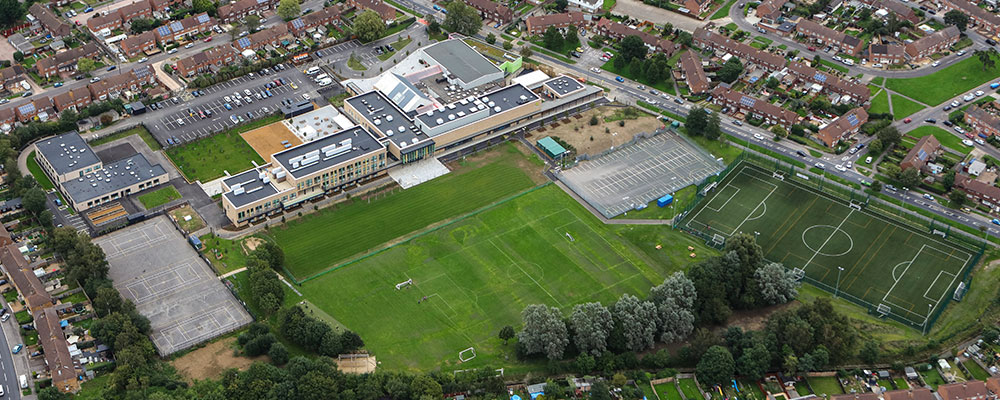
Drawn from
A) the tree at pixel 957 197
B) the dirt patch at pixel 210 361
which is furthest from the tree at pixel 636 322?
the tree at pixel 957 197

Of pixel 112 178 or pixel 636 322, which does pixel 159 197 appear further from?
pixel 636 322

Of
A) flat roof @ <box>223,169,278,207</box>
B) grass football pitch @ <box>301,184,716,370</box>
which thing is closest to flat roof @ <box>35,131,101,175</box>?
flat roof @ <box>223,169,278,207</box>

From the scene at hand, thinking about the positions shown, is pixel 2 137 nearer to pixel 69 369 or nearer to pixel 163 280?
pixel 163 280

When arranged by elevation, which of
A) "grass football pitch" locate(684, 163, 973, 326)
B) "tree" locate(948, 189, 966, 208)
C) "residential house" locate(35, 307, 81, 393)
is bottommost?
"residential house" locate(35, 307, 81, 393)

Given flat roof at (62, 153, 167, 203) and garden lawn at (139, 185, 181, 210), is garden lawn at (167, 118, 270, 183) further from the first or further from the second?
flat roof at (62, 153, 167, 203)

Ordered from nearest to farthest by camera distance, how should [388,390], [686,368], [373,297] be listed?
[388,390] → [686,368] → [373,297]

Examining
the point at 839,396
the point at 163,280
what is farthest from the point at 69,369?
the point at 839,396

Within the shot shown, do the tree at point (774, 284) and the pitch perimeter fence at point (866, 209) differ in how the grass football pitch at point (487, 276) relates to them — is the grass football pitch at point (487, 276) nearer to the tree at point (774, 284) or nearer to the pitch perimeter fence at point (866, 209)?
the pitch perimeter fence at point (866, 209)
